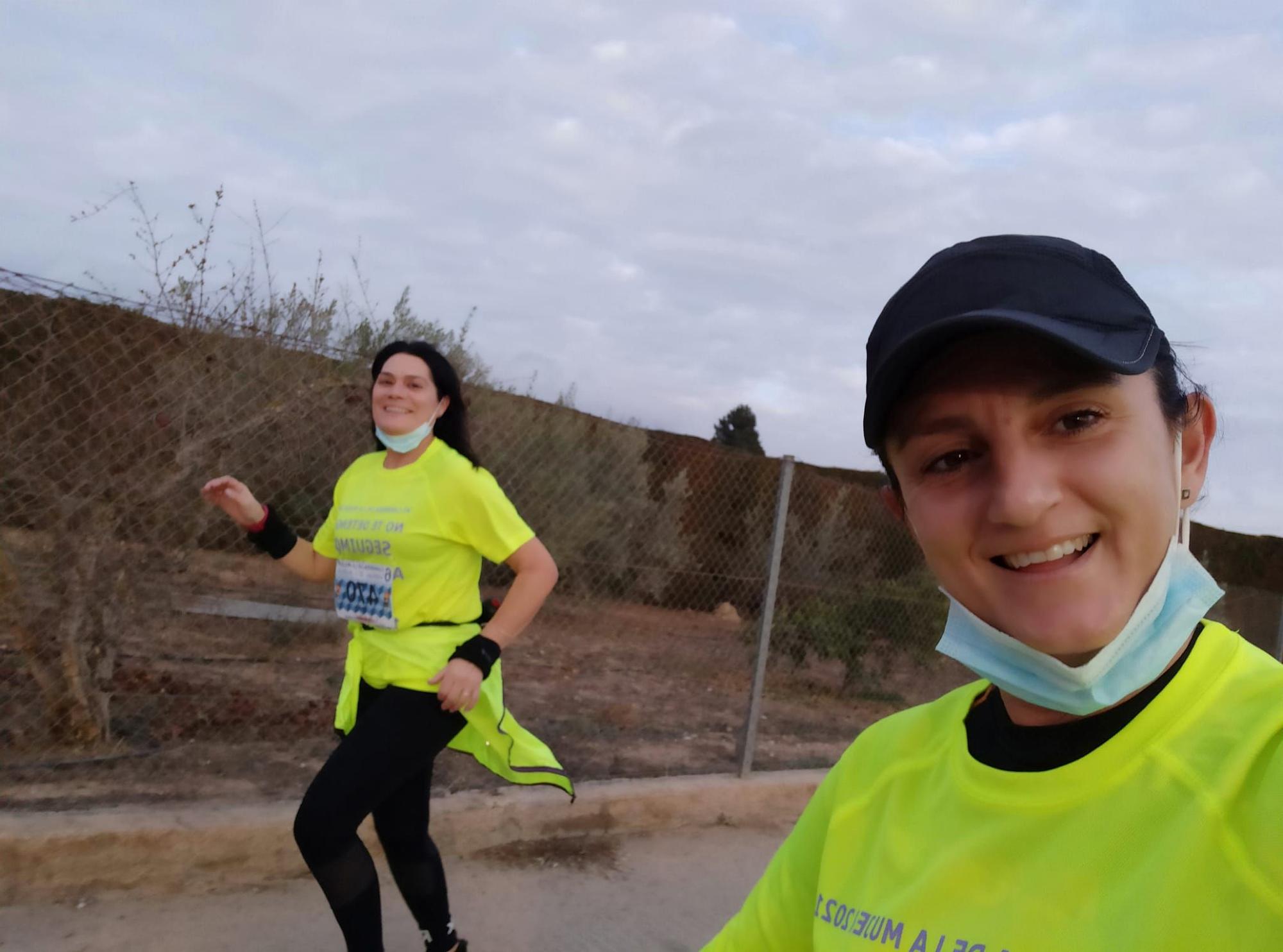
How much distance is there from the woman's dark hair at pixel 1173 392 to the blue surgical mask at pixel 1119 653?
0.15ft

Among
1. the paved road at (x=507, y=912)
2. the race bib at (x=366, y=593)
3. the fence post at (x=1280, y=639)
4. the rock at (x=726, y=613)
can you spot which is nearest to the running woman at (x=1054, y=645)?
the race bib at (x=366, y=593)

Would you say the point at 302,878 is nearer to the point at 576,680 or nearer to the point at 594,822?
the point at 594,822

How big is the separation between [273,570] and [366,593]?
8.45ft

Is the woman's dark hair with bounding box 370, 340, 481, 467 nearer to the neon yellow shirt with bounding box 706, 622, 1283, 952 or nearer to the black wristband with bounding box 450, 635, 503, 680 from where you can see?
the black wristband with bounding box 450, 635, 503, 680

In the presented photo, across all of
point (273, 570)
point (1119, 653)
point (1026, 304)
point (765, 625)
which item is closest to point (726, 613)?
point (765, 625)

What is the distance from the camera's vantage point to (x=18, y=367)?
403 centimetres

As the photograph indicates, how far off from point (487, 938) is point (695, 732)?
121 inches

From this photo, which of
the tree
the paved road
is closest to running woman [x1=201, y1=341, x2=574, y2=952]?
the paved road

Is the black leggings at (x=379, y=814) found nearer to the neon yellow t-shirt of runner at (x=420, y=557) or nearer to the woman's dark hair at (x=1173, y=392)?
the neon yellow t-shirt of runner at (x=420, y=557)

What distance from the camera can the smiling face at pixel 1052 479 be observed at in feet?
3.65


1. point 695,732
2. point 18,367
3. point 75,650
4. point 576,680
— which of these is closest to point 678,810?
point 695,732

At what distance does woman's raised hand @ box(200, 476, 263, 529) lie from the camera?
129 inches

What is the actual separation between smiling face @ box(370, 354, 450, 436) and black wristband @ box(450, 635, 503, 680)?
0.73 metres

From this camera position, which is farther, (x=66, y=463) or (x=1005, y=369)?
(x=66, y=463)
